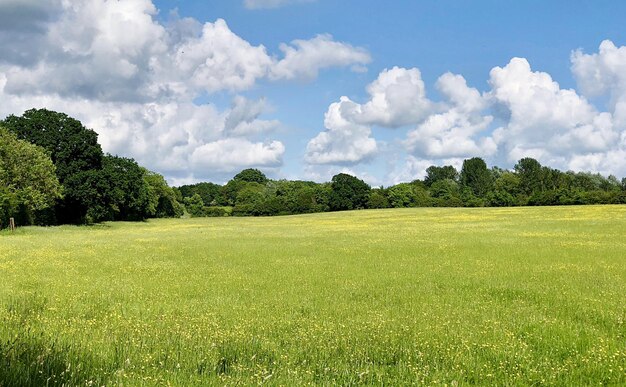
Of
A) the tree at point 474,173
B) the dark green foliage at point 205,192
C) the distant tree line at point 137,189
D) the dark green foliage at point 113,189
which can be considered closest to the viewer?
the distant tree line at point 137,189

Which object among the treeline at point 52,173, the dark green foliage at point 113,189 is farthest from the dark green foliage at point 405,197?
the treeline at point 52,173

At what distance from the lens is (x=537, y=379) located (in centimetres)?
722

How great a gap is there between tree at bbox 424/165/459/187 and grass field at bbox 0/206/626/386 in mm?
168777

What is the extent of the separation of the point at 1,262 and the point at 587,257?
28.0 metres

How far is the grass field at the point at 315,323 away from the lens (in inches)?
281

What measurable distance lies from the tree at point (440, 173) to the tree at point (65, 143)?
452ft

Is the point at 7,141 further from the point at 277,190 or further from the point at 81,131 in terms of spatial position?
the point at 277,190

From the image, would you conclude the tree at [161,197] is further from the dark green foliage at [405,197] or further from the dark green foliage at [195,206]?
the dark green foliage at [405,197]

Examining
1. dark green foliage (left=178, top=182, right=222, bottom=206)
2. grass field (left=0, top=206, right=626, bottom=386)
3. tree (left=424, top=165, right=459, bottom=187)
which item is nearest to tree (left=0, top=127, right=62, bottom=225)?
grass field (left=0, top=206, right=626, bottom=386)

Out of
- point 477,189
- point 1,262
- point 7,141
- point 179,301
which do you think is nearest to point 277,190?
point 477,189

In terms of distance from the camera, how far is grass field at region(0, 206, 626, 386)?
23.4 ft

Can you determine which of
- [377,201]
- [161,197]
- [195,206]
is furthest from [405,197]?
[161,197]

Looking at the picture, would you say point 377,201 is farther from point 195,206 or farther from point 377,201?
point 195,206

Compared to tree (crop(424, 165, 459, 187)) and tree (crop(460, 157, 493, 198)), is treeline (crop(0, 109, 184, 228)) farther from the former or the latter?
tree (crop(424, 165, 459, 187))
